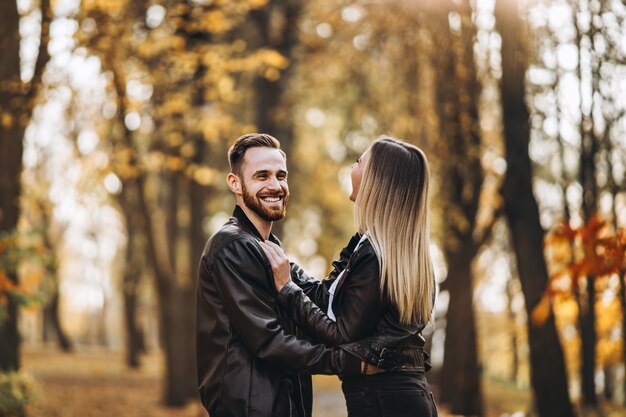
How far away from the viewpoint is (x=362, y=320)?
3949mm

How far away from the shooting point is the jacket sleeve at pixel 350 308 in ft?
12.9

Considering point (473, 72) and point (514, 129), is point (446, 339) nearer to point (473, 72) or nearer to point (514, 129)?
point (473, 72)

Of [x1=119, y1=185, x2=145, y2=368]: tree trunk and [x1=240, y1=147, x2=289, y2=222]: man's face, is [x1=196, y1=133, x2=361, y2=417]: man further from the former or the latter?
[x1=119, y1=185, x2=145, y2=368]: tree trunk

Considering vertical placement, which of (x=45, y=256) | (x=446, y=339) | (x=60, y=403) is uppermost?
(x=45, y=256)

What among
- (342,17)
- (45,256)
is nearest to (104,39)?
(45,256)

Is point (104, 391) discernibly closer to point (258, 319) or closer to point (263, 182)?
point (263, 182)

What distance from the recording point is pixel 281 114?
15.6 m

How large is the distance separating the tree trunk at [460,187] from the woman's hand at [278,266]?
927cm

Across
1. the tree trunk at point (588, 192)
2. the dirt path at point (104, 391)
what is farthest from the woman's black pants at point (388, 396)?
the dirt path at point (104, 391)

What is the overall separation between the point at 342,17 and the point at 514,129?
6443 millimetres

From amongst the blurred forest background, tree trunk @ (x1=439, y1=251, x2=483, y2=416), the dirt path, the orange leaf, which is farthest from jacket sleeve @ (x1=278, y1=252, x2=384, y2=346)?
tree trunk @ (x1=439, y1=251, x2=483, y2=416)

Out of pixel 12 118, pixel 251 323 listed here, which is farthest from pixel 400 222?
pixel 12 118

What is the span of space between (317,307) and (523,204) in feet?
19.7

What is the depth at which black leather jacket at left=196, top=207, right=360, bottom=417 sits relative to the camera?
12.6 feet
